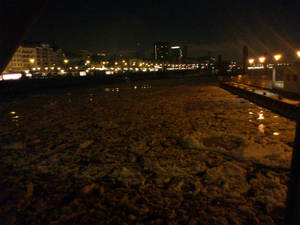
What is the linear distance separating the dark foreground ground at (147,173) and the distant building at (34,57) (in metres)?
86.1

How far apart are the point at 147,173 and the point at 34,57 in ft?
352

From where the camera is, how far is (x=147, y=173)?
4168 millimetres

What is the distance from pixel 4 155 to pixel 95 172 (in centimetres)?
286

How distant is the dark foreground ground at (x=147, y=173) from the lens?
296 cm

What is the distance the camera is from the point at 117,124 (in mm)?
8141

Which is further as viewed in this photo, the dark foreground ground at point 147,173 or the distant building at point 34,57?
the distant building at point 34,57

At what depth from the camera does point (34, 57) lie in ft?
306

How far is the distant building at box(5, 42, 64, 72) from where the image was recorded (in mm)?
83550

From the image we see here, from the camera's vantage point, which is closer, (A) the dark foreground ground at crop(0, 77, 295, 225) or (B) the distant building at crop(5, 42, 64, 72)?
(A) the dark foreground ground at crop(0, 77, 295, 225)

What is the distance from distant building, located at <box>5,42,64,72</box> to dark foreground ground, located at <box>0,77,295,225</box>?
283 feet

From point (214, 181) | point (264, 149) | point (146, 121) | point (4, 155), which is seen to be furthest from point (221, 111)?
point (4, 155)

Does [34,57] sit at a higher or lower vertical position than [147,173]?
higher

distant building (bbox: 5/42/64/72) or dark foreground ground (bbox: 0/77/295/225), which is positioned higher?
distant building (bbox: 5/42/64/72)

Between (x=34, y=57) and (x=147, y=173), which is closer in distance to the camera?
(x=147, y=173)
